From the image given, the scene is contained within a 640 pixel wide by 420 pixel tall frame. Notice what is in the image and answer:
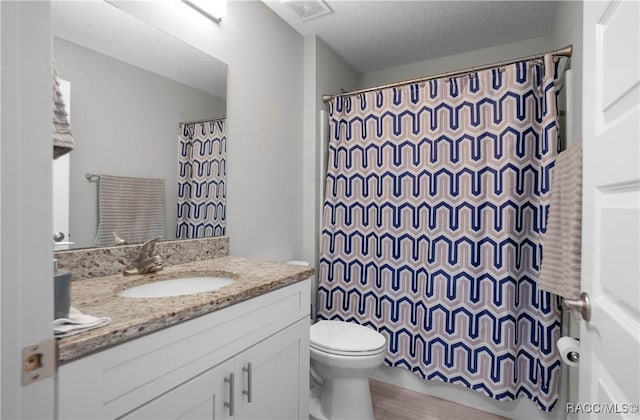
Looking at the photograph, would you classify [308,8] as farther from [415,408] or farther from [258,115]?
[415,408]

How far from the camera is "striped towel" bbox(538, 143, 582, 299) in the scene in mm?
1162

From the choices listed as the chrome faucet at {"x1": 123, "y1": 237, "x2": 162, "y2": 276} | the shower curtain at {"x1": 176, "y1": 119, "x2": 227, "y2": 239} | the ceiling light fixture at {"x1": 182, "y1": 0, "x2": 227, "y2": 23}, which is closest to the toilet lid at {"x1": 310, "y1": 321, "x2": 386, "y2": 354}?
the shower curtain at {"x1": 176, "y1": 119, "x2": 227, "y2": 239}

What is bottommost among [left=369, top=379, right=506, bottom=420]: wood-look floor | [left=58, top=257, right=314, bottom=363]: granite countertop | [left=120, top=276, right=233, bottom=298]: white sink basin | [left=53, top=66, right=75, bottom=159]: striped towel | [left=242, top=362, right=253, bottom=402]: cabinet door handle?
[left=369, top=379, right=506, bottom=420]: wood-look floor

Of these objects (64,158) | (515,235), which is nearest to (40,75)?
(64,158)

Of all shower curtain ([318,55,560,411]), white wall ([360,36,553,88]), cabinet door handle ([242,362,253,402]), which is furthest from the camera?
white wall ([360,36,553,88])

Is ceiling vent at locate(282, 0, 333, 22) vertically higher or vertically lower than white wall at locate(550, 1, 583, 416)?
higher

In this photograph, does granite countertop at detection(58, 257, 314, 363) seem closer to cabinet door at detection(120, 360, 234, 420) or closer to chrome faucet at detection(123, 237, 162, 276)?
chrome faucet at detection(123, 237, 162, 276)

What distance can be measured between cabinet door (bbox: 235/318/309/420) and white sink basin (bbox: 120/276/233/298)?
299 mm

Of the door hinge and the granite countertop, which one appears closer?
the door hinge

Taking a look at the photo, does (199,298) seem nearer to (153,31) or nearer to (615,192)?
(615,192)

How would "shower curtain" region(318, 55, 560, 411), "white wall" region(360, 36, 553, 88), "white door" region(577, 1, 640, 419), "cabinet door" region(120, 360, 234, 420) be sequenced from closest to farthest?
"white door" region(577, 1, 640, 419), "cabinet door" region(120, 360, 234, 420), "shower curtain" region(318, 55, 560, 411), "white wall" region(360, 36, 553, 88)

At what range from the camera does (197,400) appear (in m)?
0.91

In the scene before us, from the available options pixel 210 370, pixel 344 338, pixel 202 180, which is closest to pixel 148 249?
pixel 202 180

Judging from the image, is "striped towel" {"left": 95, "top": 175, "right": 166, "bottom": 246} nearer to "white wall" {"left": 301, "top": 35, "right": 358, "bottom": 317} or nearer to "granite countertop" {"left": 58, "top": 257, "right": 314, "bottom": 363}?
"granite countertop" {"left": 58, "top": 257, "right": 314, "bottom": 363}
